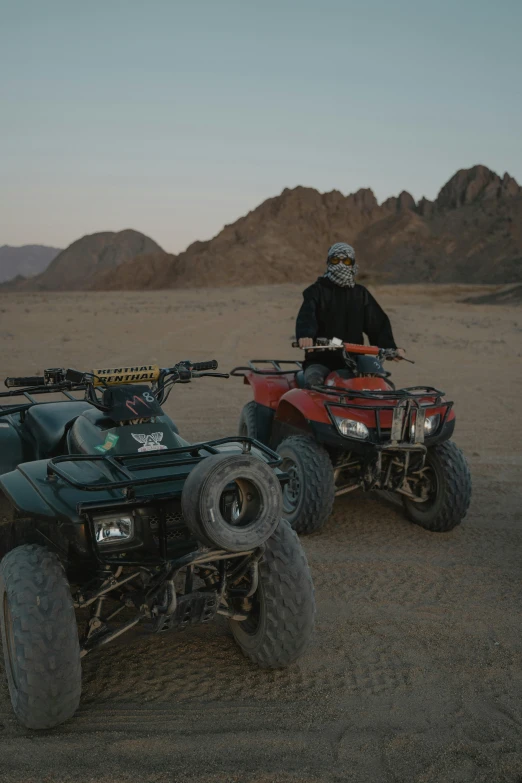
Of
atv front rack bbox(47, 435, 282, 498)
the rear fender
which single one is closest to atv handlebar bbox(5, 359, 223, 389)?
atv front rack bbox(47, 435, 282, 498)

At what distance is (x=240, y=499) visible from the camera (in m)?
3.30

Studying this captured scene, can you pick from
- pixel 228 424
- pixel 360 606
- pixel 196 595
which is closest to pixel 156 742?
pixel 196 595

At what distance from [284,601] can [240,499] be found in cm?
60

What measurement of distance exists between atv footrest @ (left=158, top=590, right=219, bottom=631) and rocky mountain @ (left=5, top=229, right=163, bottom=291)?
125531 mm

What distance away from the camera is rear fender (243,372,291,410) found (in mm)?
6855

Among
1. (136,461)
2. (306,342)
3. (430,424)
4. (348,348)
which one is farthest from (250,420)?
(136,461)

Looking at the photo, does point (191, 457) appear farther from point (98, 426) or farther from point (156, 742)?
point (156, 742)

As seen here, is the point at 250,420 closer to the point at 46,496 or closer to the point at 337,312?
the point at 337,312

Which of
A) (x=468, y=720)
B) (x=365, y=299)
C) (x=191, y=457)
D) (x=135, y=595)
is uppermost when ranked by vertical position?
(x=365, y=299)

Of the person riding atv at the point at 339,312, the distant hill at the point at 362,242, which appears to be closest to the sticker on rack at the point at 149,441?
the person riding atv at the point at 339,312

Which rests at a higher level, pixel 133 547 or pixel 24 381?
pixel 24 381

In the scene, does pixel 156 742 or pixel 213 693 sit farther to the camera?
pixel 213 693

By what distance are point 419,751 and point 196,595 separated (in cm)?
112

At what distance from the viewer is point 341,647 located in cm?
404
